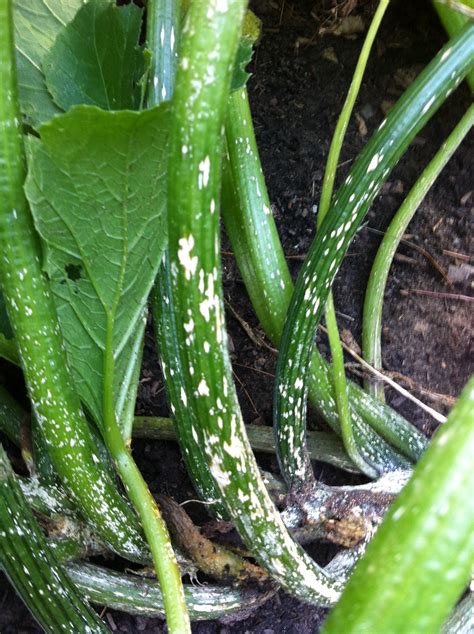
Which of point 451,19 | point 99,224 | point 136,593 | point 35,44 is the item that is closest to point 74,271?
point 99,224

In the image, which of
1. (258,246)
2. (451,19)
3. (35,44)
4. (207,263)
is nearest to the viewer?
(207,263)

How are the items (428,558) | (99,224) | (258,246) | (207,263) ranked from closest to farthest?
(428,558)
(207,263)
(99,224)
(258,246)

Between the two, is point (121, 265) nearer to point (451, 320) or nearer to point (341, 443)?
point (341, 443)

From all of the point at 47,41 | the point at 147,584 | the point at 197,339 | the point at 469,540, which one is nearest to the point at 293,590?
the point at 147,584

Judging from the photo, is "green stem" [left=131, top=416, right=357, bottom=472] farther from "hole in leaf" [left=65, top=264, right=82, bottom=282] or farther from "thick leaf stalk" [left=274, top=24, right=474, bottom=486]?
"hole in leaf" [left=65, top=264, right=82, bottom=282]

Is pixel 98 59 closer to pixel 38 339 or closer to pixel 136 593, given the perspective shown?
pixel 38 339
